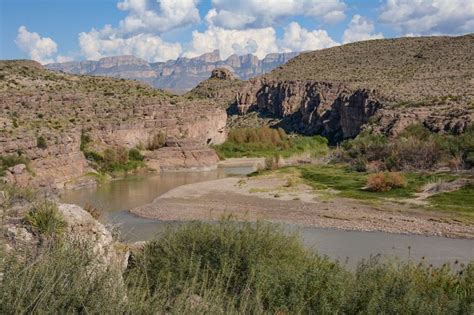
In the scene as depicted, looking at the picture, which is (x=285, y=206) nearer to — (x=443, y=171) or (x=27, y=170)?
(x=443, y=171)

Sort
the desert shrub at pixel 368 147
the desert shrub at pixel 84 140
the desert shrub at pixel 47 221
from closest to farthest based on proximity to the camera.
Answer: the desert shrub at pixel 47 221 → the desert shrub at pixel 368 147 → the desert shrub at pixel 84 140

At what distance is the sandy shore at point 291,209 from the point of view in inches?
1143

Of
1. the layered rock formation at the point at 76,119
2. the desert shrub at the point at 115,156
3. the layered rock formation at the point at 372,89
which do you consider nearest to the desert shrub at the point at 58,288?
the layered rock formation at the point at 76,119

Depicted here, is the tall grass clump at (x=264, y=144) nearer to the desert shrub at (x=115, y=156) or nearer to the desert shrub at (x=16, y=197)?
the desert shrub at (x=115, y=156)

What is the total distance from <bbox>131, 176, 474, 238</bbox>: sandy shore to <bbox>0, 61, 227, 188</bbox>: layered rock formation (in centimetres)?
1120

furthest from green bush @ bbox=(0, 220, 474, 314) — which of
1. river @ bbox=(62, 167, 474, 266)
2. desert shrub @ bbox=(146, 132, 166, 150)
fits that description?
desert shrub @ bbox=(146, 132, 166, 150)

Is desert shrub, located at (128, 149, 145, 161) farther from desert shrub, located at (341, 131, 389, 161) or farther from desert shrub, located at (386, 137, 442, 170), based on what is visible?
desert shrub, located at (386, 137, 442, 170)

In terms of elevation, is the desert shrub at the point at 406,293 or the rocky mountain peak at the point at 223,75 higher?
the rocky mountain peak at the point at 223,75

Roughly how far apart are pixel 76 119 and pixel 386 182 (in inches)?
1410

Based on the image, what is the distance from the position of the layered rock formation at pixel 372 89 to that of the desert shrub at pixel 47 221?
4785cm

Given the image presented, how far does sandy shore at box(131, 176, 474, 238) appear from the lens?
29.0m

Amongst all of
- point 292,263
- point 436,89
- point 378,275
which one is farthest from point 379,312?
point 436,89

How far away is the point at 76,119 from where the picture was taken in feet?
199

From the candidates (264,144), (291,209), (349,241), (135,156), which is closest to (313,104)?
(264,144)
